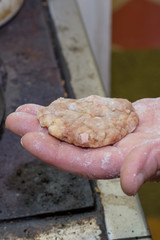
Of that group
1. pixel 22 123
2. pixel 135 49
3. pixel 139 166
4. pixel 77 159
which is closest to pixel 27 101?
pixel 22 123

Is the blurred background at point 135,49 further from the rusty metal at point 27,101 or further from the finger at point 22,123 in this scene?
the finger at point 22,123

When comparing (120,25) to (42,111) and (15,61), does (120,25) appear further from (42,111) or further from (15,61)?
(42,111)

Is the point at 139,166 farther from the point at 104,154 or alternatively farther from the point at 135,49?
the point at 135,49

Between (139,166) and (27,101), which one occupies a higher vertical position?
(139,166)

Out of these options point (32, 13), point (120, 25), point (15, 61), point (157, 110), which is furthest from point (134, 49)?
point (157, 110)

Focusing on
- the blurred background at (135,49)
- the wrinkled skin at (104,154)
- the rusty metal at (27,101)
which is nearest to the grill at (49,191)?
the rusty metal at (27,101)

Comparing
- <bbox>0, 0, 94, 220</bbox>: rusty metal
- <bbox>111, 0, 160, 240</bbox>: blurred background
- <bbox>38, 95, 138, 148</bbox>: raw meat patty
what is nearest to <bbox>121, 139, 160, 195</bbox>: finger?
<bbox>38, 95, 138, 148</bbox>: raw meat patty
